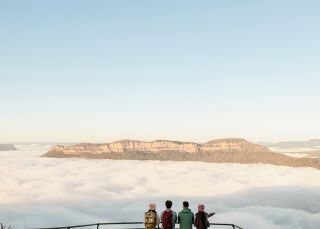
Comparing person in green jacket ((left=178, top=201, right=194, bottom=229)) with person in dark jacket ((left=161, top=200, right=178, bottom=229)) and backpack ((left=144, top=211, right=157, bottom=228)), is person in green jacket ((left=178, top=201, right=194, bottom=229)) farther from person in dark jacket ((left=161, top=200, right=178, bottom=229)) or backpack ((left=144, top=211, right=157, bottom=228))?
backpack ((left=144, top=211, right=157, bottom=228))

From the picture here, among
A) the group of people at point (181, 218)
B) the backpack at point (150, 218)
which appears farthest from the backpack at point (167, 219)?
the backpack at point (150, 218)

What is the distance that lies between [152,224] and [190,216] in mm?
1343

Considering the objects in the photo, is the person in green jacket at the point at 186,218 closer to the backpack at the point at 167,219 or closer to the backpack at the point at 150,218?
the backpack at the point at 167,219

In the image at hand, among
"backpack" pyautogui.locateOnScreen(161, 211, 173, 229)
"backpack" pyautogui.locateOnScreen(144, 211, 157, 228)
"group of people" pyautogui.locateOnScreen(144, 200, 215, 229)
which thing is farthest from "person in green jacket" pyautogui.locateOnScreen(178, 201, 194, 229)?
"backpack" pyautogui.locateOnScreen(144, 211, 157, 228)

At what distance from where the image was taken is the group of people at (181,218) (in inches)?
568

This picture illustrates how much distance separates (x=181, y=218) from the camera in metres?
14.5

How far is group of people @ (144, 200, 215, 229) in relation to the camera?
47.3 feet

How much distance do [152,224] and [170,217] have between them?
26.7 inches

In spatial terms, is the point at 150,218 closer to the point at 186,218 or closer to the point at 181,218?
the point at 181,218

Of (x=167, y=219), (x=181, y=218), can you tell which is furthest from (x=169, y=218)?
(x=181, y=218)

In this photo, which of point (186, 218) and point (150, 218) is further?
point (150, 218)

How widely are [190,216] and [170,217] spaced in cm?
68

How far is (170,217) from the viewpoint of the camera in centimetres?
1462

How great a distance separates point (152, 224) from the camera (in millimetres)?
14773
